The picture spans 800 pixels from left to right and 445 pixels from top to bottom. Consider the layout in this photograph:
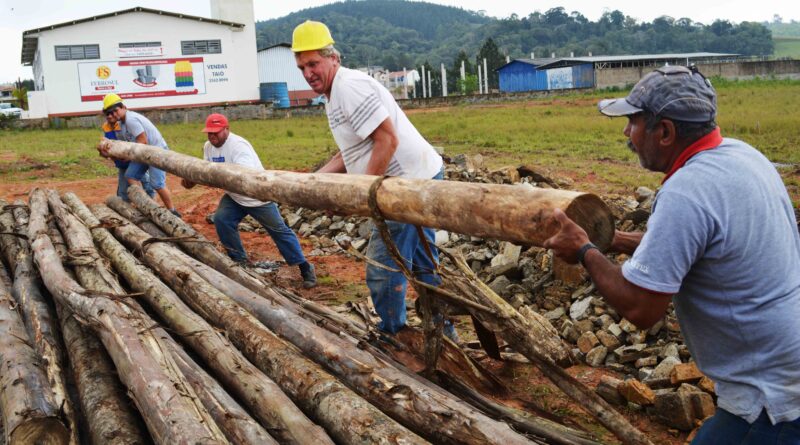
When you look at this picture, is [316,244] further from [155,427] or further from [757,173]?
[757,173]

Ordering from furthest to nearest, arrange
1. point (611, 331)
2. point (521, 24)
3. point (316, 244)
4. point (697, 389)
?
point (521, 24), point (316, 244), point (611, 331), point (697, 389)

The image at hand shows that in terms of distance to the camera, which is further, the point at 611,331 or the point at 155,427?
the point at 611,331

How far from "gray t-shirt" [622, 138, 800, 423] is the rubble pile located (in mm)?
1022

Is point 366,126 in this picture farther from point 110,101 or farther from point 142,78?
point 142,78

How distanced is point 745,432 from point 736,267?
531mm

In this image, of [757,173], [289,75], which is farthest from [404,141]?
[289,75]

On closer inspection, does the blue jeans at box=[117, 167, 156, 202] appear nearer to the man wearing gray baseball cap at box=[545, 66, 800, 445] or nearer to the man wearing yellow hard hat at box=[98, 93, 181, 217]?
the man wearing yellow hard hat at box=[98, 93, 181, 217]

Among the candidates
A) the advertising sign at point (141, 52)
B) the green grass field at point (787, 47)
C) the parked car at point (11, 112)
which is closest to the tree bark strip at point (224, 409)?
the parked car at point (11, 112)

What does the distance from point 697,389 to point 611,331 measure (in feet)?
4.00

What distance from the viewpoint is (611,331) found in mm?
5496

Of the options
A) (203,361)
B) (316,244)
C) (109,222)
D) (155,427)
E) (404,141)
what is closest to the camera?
(155,427)

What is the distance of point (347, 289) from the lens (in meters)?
7.48

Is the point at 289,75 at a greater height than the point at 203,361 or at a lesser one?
greater

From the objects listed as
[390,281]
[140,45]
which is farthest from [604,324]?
[140,45]
